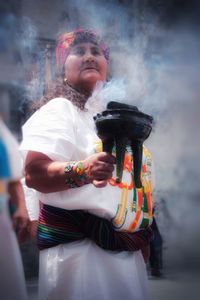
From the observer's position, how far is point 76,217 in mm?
1490

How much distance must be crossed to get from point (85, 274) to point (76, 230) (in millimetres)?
172

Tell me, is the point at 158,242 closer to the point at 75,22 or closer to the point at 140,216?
the point at 140,216

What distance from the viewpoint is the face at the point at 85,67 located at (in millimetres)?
1680

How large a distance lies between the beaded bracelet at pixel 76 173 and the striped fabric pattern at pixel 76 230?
6.6 inches

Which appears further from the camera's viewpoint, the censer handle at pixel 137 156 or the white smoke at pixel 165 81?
the white smoke at pixel 165 81

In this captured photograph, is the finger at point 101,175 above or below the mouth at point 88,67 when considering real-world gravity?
below

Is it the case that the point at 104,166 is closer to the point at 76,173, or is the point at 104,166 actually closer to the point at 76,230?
the point at 76,173

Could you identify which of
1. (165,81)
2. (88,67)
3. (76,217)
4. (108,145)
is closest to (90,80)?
(88,67)

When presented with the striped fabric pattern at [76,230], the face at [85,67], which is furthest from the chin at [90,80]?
the striped fabric pattern at [76,230]

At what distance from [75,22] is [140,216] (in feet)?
4.01

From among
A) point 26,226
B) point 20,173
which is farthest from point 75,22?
point 26,226

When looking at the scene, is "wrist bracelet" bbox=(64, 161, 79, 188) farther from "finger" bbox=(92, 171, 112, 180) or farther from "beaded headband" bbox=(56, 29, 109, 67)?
"beaded headband" bbox=(56, 29, 109, 67)

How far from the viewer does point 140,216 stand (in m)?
1.54

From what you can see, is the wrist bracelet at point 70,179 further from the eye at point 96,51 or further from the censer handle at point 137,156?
the eye at point 96,51
